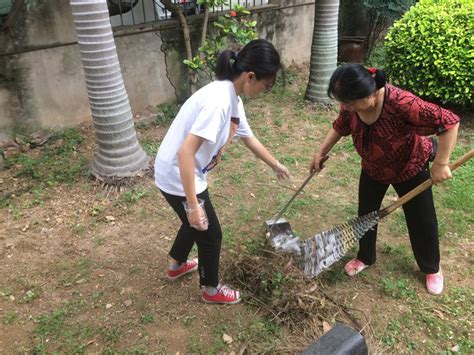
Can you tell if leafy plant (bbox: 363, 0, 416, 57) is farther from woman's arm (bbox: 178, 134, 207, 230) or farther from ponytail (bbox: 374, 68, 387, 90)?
woman's arm (bbox: 178, 134, 207, 230)

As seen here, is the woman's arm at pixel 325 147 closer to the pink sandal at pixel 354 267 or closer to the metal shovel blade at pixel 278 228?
the metal shovel blade at pixel 278 228

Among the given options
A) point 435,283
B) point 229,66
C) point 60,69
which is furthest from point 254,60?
point 60,69

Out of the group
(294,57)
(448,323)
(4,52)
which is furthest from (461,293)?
(294,57)

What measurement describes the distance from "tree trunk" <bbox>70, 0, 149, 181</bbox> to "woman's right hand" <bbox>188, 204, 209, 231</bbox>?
201 centimetres

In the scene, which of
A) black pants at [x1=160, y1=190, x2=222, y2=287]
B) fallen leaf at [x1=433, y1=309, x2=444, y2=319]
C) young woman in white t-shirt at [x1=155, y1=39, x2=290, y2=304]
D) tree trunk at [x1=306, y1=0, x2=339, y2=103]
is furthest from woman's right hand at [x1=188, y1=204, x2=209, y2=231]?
tree trunk at [x1=306, y1=0, x2=339, y2=103]

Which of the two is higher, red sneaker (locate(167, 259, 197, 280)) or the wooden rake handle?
the wooden rake handle

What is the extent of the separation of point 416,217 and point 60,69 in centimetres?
401

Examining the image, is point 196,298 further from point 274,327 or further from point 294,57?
point 294,57

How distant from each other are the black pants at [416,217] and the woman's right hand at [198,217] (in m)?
1.19

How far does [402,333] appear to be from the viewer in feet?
8.44

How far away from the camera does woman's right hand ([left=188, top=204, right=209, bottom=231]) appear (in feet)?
6.85

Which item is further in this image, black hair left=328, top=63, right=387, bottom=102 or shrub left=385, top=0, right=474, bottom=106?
shrub left=385, top=0, right=474, bottom=106

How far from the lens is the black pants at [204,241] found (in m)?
2.31

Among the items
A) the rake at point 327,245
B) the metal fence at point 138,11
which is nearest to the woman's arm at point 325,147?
the rake at point 327,245
